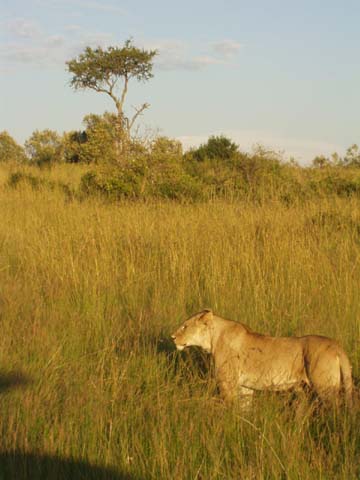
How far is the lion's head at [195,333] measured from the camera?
4020 mm

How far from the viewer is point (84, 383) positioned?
3.98 metres

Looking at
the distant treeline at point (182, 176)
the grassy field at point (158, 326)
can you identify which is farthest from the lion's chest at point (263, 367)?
the distant treeline at point (182, 176)

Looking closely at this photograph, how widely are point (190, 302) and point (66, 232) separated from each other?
278cm

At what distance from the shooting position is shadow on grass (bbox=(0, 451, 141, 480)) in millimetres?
3043

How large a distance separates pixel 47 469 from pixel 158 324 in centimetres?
220

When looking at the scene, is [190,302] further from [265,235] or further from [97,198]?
[97,198]

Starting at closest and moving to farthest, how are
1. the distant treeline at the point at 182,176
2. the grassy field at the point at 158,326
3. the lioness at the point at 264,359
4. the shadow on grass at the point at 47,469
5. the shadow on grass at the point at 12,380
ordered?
the shadow on grass at the point at 47,469, the grassy field at the point at 158,326, the lioness at the point at 264,359, the shadow on grass at the point at 12,380, the distant treeline at the point at 182,176

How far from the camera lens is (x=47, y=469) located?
3.10 m

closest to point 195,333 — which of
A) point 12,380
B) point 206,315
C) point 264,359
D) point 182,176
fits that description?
point 206,315

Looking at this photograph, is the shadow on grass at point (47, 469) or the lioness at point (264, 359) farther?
the lioness at point (264, 359)

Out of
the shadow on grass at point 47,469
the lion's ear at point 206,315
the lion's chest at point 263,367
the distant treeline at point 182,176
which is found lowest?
the shadow on grass at point 47,469

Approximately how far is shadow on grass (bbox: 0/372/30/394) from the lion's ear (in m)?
1.03

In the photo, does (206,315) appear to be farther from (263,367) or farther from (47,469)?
(47,469)

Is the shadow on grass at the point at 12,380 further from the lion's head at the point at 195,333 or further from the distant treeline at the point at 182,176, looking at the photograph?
the distant treeline at the point at 182,176
